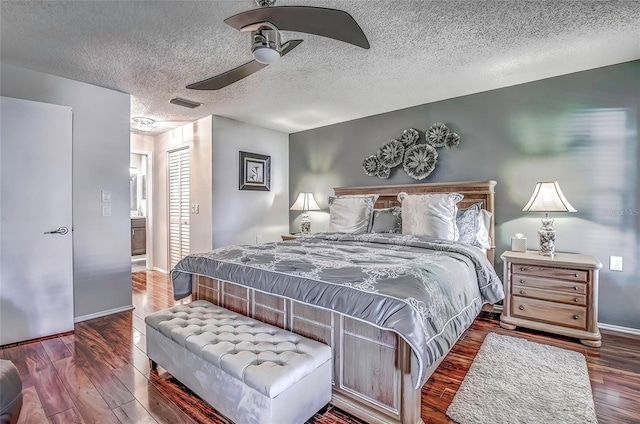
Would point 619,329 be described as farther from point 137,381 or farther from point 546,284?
point 137,381

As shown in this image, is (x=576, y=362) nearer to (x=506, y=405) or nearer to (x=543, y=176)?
(x=506, y=405)

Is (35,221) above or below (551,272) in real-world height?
above

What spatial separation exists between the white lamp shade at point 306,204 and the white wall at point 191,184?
1344 mm

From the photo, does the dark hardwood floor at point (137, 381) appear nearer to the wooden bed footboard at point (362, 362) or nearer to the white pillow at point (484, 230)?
the wooden bed footboard at point (362, 362)

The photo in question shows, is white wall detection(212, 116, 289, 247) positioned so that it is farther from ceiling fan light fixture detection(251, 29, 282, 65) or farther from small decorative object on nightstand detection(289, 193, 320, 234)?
ceiling fan light fixture detection(251, 29, 282, 65)

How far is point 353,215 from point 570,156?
7.36 ft

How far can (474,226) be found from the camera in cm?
311

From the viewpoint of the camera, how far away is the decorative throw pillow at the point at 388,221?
344 centimetres

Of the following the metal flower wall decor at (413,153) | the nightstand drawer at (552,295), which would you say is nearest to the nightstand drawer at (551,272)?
the nightstand drawer at (552,295)

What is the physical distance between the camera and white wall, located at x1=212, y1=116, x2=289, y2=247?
443 cm

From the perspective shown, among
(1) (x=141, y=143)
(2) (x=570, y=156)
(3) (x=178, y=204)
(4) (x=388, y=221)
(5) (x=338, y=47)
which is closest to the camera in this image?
(5) (x=338, y=47)

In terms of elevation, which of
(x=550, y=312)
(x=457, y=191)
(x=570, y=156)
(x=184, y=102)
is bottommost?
(x=550, y=312)

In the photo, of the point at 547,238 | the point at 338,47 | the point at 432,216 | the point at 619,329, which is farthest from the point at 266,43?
the point at 619,329

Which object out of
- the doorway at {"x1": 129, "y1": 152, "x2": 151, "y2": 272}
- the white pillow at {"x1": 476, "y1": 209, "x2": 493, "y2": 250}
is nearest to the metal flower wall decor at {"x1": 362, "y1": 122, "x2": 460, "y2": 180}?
the white pillow at {"x1": 476, "y1": 209, "x2": 493, "y2": 250}
